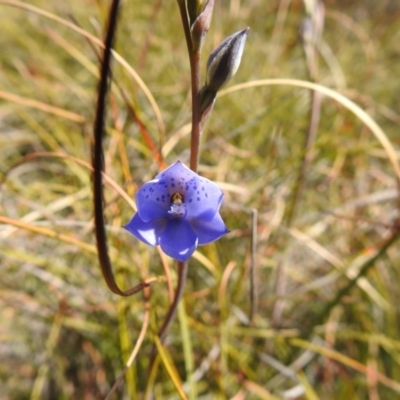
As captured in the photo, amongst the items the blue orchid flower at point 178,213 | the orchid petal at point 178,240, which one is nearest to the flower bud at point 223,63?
the blue orchid flower at point 178,213

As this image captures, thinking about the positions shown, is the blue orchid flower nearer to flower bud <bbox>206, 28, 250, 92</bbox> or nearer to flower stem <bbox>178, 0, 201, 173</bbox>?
flower stem <bbox>178, 0, 201, 173</bbox>

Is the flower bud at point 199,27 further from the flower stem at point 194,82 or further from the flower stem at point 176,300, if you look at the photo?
the flower stem at point 176,300

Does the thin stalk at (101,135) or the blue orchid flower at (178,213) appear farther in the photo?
the blue orchid flower at (178,213)

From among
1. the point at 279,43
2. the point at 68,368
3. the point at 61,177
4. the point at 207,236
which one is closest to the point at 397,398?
the point at 68,368

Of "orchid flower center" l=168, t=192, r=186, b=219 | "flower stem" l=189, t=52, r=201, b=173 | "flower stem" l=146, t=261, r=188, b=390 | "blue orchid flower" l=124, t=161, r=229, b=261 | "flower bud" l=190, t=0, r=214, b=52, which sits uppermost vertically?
"flower bud" l=190, t=0, r=214, b=52

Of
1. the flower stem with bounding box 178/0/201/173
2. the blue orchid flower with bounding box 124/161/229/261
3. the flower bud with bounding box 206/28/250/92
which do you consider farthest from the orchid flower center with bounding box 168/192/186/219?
the flower bud with bounding box 206/28/250/92

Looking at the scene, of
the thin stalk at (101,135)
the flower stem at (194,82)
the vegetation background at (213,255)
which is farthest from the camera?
the vegetation background at (213,255)
